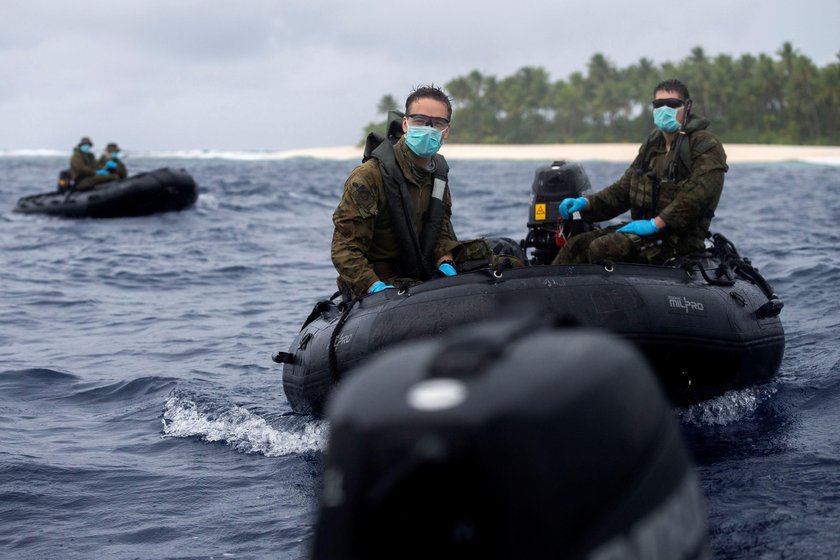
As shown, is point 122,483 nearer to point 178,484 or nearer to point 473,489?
point 178,484

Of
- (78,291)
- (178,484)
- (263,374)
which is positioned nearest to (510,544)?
(178,484)

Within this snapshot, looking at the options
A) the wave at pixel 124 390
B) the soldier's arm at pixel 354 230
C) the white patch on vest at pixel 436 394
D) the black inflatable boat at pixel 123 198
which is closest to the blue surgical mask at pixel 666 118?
→ the soldier's arm at pixel 354 230

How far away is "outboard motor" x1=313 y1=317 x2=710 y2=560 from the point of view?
1.88 meters

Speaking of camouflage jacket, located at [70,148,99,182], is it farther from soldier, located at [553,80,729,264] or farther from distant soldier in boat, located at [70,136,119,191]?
soldier, located at [553,80,729,264]

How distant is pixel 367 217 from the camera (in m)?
6.07

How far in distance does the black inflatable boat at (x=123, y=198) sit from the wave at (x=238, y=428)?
613 inches

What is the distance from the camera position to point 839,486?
4.87m

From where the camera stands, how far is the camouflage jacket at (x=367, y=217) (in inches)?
238

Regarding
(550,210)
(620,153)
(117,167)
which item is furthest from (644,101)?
(550,210)

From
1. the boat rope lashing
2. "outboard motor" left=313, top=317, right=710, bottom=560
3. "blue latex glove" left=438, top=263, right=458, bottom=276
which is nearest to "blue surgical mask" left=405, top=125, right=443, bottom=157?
"blue latex glove" left=438, top=263, right=458, bottom=276

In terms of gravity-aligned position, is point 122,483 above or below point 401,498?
below

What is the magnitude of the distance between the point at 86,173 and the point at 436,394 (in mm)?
22098

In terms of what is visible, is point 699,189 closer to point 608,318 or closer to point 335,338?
point 608,318

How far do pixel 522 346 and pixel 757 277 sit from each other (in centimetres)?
541
